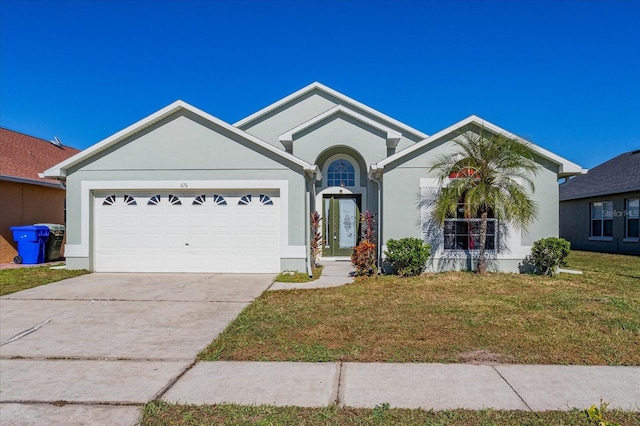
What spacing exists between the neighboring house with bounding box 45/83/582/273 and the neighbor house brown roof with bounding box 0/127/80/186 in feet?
11.7

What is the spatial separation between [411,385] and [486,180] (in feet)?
25.0

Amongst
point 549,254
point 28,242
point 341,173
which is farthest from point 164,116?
point 549,254

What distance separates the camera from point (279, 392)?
13.1 feet

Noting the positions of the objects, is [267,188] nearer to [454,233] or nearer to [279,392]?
[454,233]

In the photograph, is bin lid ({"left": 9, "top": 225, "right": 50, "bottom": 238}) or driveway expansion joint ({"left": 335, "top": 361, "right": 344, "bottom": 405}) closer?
driveway expansion joint ({"left": 335, "top": 361, "right": 344, "bottom": 405})

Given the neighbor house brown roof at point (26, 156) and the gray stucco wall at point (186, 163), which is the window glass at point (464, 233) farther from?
the neighbor house brown roof at point (26, 156)

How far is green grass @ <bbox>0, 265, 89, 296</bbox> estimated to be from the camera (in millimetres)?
9523

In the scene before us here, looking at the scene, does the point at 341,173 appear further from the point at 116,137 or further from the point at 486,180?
the point at 116,137

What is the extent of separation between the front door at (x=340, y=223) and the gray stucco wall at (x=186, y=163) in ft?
12.0

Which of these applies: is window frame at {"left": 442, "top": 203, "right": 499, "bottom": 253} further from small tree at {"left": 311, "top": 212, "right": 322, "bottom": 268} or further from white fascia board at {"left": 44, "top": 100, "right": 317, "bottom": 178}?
A: white fascia board at {"left": 44, "top": 100, "right": 317, "bottom": 178}

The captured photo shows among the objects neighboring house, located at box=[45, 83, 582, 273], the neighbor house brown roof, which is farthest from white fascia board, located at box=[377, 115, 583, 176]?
the neighbor house brown roof

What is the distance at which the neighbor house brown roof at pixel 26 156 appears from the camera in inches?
555

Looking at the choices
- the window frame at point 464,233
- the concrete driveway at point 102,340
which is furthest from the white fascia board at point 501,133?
the concrete driveway at point 102,340

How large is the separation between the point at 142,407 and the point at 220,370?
0.99m
